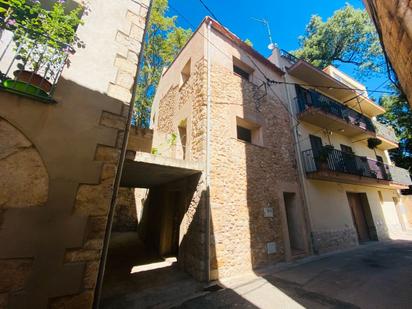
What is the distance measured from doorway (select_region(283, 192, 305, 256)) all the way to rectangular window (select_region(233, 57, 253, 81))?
5598 mm

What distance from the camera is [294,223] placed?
7.31 m

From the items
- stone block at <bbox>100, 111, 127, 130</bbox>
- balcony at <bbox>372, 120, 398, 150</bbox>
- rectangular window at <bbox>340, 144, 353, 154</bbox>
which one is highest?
balcony at <bbox>372, 120, 398, 150</bbox>

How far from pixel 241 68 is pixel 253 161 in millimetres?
4497

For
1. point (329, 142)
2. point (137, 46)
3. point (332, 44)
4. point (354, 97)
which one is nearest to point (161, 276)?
point (137, 46)

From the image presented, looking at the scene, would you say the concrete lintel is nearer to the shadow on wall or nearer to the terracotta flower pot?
the shadow on wall

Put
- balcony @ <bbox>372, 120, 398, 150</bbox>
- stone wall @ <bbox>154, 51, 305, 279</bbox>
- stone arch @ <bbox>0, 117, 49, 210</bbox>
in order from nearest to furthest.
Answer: stone arch @ <bbox>0, 117, 49, 210</bbox>, stone wall @ <bbox>154, 51, 305, 279</bbox>, balcony @ <bbox>372, 120, 398, 150</bbox>

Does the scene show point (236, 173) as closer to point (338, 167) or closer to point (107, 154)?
point (107, 154)

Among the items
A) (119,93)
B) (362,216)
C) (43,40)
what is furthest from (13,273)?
(362,216)

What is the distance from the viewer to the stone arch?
1710 mm

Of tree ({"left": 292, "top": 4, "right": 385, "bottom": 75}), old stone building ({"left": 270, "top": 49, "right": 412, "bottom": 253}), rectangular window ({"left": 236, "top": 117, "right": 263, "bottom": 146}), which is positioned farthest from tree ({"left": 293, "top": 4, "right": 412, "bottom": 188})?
rectangular window ({"left": 236, "top": 117, "right": 263, "bottom": 146})

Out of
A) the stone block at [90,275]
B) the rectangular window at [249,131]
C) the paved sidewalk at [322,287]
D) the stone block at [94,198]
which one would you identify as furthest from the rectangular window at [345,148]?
the stone block at [90,275]

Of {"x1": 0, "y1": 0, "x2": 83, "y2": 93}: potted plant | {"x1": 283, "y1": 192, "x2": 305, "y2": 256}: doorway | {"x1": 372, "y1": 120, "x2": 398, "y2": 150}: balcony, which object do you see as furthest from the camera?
{"x1": 372, "y1": 120, "x2": 398, "y2": 150}: balcony

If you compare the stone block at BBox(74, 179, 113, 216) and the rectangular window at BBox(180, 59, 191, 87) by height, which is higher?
the rectangular window at BBox(180, 59, 191, 87)

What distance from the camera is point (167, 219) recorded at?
24.8ft
